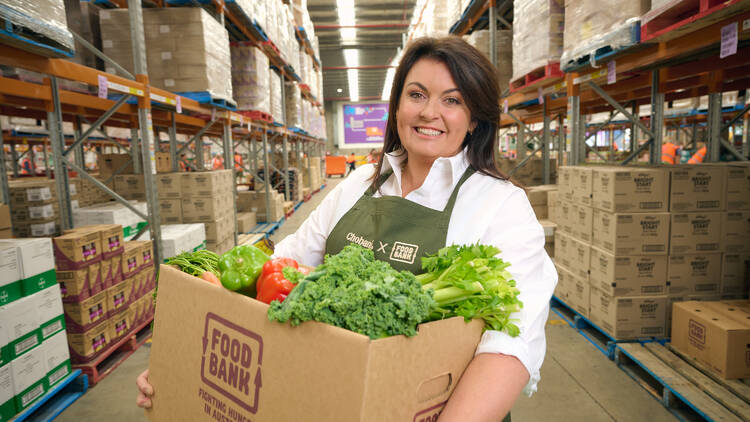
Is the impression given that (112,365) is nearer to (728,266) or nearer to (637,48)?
(637,48)

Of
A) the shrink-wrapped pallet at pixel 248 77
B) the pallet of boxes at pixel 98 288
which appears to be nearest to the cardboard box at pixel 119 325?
the pallet of boxes at pixel 98 288

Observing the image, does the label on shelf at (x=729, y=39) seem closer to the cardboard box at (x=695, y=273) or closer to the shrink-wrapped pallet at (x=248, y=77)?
the cardboard box at (x=695, y=273)

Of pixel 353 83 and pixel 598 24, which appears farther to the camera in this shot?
pixel 353 83

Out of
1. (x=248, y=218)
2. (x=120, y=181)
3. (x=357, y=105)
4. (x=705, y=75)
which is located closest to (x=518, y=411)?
(x=705, y=75)

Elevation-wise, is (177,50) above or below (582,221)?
above

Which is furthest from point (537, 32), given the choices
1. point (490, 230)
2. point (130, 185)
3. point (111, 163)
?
→ point (111, 163)

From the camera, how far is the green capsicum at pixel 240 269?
113 centimetres

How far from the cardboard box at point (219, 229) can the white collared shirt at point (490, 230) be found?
3884mm

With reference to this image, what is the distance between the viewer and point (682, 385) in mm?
2725

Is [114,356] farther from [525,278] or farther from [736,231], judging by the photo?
[736,231]

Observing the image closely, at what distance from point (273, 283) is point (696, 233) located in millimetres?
3473

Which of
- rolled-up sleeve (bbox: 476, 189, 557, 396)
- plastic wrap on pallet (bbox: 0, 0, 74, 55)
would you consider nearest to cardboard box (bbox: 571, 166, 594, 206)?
rolled-up sleeve (bbox: 476, 189, 557, 396)

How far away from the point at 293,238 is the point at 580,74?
3268mm

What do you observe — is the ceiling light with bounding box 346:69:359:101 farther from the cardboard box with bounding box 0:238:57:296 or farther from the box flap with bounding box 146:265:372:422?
the box flap with bounding box 146:265:372:422
